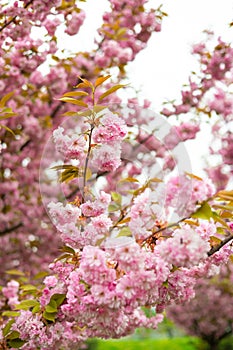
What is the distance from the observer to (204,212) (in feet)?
5.87

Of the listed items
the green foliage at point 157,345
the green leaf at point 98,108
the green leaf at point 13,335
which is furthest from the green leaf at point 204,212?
the green foliage at point 157,345

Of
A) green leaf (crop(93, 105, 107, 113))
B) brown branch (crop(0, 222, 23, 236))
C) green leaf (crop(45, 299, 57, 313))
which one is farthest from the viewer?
brown branch (crop(0, 222, 23, 236))

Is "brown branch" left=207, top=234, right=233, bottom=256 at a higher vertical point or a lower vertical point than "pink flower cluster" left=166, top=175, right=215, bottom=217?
lower

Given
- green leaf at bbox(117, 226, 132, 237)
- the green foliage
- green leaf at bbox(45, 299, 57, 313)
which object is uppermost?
green leaf at bbox(117, 226, 132, 237)

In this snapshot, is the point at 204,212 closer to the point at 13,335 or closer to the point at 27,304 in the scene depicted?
the point at 27,304

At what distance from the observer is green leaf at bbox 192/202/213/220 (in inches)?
69.9

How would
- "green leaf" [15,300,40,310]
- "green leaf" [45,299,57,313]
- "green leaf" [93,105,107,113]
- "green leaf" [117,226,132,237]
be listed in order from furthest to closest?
"green leaf" [15,300,40,310], "green leaf" [45,299,57,313], "green leaf" [93,105,107,113], "green leaf" [117,226,132,237]

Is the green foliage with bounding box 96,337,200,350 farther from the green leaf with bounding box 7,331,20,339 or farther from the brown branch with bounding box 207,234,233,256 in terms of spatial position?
the brown branch with bounding box 207,234,233,256

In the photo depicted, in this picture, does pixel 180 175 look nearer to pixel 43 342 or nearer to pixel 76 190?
pixel 43 342

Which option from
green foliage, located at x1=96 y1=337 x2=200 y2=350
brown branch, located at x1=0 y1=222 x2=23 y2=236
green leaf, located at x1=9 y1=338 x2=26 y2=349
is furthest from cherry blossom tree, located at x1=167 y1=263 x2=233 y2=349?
green leaf, located at x1=9 y1=338 x2=26 y2=349

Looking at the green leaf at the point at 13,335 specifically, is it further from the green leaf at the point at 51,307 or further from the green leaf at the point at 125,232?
the green leaf at the point at 125,232

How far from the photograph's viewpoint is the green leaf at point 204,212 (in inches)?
69.9

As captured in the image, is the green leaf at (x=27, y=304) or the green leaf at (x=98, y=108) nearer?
the green leaf at (x=98, y=108)

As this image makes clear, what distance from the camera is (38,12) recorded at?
3.84 metres
